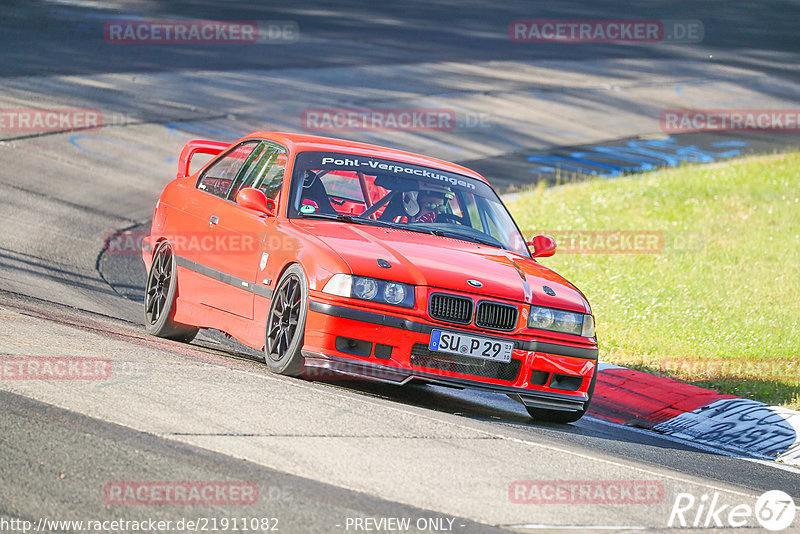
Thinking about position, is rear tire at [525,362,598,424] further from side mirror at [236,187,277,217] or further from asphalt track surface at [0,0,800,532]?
side mirror at [236,187,277,217]

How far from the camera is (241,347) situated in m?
9.66

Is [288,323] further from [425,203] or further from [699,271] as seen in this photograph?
[699,271]

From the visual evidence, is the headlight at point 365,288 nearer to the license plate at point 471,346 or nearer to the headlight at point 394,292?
the headlight at point 394,292

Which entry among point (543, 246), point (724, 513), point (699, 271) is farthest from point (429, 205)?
point (699, 271)

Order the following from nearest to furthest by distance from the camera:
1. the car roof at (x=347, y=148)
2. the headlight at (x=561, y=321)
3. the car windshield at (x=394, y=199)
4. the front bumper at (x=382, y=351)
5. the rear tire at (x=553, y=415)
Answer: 1. the front bumper at (x=382, y=351)
2. the headlight at (x=561, y=321)
3. the rear tire at (x=553, y=415)
4. the car windshield at (x=394, y=199)
5. the car roof at (x=347, y=148)

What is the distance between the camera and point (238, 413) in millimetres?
5855

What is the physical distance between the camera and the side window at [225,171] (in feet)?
29.1

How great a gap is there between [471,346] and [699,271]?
722 centimetres

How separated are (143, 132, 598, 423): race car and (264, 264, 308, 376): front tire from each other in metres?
0.01

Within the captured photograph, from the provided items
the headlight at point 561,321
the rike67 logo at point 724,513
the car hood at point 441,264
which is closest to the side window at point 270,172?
the car hood at point 441,264

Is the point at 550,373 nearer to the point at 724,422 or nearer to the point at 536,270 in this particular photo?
the point at 536,270

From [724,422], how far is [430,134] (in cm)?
1486

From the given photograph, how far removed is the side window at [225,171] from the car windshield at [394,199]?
889 mm

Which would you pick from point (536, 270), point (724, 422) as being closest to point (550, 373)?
point (536, 270)
